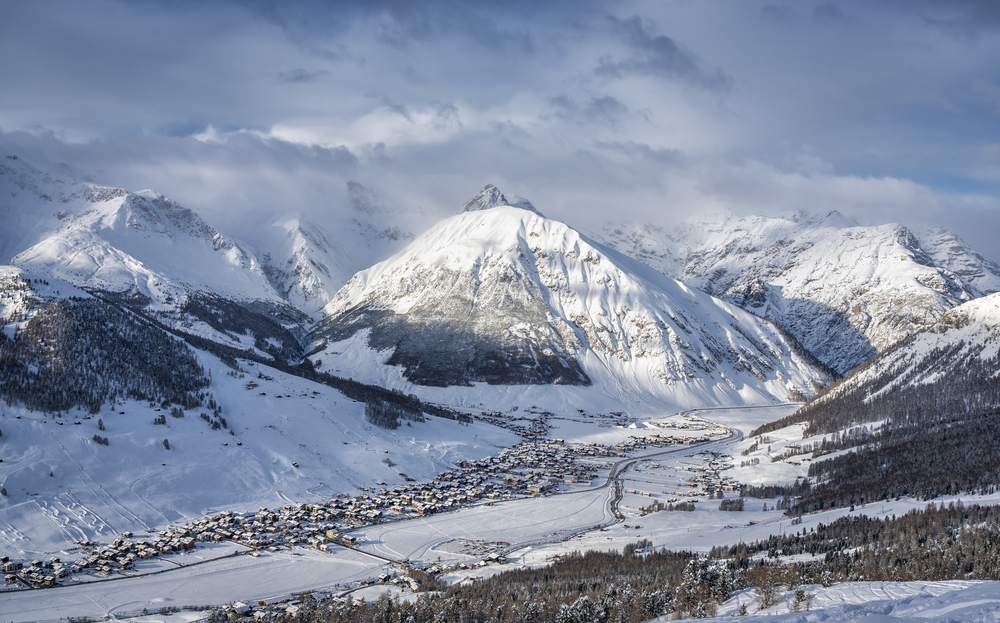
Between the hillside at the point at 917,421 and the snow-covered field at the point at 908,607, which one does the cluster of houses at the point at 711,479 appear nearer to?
the hillside at the point at 917,421

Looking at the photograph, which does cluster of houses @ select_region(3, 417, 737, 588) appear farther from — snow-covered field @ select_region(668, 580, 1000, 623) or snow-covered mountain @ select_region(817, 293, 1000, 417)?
snow-covered field @ select_region(668, 580, 1000, 623)

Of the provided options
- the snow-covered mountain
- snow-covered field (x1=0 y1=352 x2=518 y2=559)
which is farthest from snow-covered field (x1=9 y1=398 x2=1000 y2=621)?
the snow-covered mountain

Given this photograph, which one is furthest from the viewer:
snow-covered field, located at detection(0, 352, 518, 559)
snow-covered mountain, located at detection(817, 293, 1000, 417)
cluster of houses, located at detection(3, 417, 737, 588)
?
snow-covered mountain, located at detection(817, 293, 1000, 417)

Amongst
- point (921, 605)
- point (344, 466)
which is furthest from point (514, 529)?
point (921, 605)

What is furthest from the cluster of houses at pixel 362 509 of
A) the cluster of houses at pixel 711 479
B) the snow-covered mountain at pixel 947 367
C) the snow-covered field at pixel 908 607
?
the snow-covered field at pixel 908 607

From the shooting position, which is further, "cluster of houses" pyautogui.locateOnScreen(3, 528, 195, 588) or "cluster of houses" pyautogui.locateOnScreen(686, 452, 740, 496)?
"cluster of houses" pyautogui.locateOnScreen(686, 452, 740, 496)

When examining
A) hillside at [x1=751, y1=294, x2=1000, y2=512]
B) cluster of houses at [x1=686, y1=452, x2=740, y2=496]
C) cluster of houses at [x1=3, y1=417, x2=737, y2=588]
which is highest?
hillside at [x1=751, y1=294, x2=1000, y2=512]

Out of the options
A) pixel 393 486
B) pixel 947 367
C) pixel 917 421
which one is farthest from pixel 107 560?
pixel 947 367

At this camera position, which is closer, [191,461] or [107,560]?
[107,560]

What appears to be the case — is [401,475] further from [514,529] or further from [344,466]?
[514,529]

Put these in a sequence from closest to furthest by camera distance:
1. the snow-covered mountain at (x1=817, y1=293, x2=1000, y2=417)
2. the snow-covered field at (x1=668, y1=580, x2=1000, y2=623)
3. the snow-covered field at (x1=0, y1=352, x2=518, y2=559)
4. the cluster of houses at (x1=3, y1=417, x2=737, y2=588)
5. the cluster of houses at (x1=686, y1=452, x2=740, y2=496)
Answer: the snow-covered field at (x1=668, y1=580, x2=1000, y2=623), the cluster of houses at (x1=3, y1=417, x2=737, y2=588), the snow-covered field at (x1=0, y1=352, x2=518, y2=559), the cluster of houses at (x1=686, y1=452, x2=740, y2=496), the snow-covered mountain at (x1=817, y1=293, x2=1000, y2=417)

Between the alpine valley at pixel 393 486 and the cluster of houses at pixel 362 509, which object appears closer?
the alpine valley at pixel 393 486

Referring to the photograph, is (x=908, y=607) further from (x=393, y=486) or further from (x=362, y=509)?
(x=393, y=486)

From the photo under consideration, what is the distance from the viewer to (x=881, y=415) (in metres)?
156
